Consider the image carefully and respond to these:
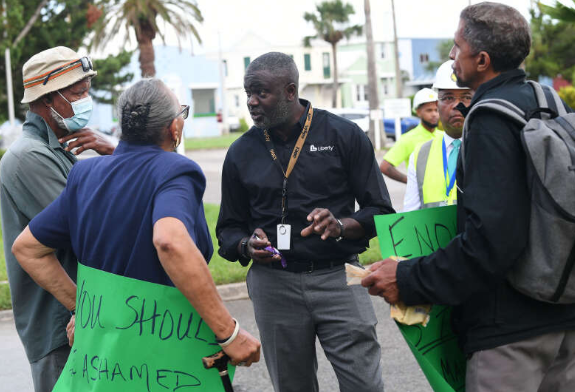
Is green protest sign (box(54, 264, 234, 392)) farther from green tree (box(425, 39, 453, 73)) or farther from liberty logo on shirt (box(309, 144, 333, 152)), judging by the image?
green tree (box(425, 39, 453, 73))

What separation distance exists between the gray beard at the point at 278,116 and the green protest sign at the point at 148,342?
1236 mm

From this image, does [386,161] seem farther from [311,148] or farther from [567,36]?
[567,36]

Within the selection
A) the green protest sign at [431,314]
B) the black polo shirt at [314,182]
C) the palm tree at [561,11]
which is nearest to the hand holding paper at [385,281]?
the green protest sign at [431,314]

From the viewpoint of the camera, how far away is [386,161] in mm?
7625

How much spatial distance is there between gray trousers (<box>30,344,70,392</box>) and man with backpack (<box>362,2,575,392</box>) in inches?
61.5

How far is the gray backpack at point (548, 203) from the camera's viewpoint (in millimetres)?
2398

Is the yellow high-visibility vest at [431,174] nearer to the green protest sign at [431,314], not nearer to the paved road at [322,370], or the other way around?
the paved road at [322,370]

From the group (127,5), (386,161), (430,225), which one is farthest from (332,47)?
(430,225)

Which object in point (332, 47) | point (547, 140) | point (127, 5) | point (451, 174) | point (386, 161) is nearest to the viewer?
point (547, 140)

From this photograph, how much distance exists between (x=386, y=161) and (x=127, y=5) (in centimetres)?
2268

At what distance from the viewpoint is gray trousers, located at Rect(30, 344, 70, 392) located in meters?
3.47

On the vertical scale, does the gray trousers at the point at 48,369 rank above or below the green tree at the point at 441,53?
below

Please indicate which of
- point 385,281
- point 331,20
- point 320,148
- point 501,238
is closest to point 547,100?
point 501,238

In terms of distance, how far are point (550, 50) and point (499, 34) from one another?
33.7 meters
